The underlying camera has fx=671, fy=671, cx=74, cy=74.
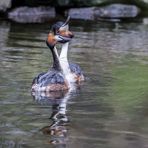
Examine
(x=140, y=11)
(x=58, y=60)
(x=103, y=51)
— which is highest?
(x=58, y=60)

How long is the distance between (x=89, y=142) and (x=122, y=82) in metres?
4.29

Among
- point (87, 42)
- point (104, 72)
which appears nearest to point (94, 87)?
point (104, 72)

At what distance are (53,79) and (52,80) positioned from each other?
0.05 meters

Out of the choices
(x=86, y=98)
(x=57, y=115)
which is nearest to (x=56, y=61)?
(x=86, y=98)

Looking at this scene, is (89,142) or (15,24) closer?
(89,142)

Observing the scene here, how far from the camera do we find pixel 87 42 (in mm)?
19391

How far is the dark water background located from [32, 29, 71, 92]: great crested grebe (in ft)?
0.80

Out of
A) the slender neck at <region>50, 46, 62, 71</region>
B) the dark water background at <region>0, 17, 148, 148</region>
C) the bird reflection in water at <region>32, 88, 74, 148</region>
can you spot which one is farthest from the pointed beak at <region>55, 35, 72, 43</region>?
the bird reflection in water at <region>32, 88, 74, 148</region>

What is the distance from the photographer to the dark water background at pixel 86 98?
886 centimetres

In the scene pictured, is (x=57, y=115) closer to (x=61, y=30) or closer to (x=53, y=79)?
(x=53, y=79)

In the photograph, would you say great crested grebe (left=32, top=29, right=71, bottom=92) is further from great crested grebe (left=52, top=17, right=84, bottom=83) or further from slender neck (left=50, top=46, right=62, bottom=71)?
great crested grebe (left=52, top=17, right=84, bottom=83)

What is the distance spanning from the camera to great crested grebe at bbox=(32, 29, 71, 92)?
39.5ft

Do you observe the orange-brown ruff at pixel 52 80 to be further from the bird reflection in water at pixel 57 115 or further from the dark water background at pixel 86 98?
the dark water background at pixel 86 98

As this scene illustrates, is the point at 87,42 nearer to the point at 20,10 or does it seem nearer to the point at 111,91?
the point at 111,91
